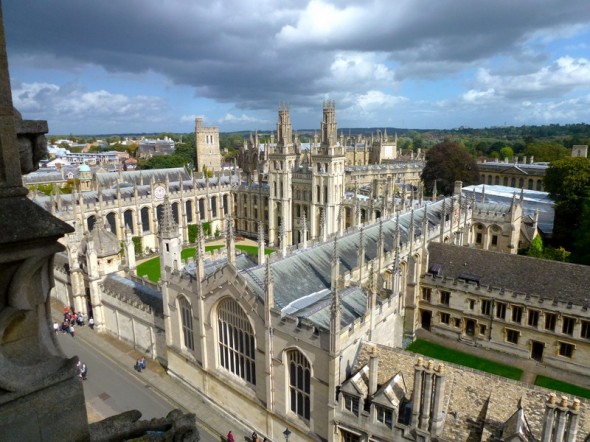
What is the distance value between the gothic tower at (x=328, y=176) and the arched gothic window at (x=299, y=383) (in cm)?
3105

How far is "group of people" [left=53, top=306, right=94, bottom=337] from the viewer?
30.9 meters

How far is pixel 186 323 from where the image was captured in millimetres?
23797

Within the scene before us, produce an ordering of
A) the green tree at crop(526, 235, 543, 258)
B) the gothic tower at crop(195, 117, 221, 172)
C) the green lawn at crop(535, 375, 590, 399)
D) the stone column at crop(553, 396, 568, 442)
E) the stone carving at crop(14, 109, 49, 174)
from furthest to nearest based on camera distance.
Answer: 1. the gothic tower at crop(195, 117, 221, 172)
2. the green tree at crop(526, 235, 543, 258)
3. the green lawn at crop(535, 375, 590, 399)
4. the stone column at crop(553, 396, 568, 442)
5. the stone carving at crop(14, 109, 49, 174)

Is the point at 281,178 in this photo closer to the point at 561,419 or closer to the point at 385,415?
the point at 385,415

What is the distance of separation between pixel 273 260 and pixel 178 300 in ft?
19.5

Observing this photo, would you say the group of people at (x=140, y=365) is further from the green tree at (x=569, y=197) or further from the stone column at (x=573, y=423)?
the green tree at (x=569, y=197)

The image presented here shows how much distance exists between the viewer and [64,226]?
11.2ft

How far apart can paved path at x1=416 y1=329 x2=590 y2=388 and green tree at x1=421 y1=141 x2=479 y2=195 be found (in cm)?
4302

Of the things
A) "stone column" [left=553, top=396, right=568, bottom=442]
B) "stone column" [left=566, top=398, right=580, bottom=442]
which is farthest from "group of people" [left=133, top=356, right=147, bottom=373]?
"stone column" [left=566, top=398, right=580, bottom=442]

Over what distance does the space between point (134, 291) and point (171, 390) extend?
7916 mm

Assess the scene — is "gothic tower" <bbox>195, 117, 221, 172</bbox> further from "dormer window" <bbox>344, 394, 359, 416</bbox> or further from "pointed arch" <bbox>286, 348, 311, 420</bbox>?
"dormer window" <bbox>344, 394, 359, 416</bbox>

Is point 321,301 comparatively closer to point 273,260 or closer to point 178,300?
point 273,260

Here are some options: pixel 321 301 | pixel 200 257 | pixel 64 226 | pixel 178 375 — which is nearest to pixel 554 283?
pixel 321 301

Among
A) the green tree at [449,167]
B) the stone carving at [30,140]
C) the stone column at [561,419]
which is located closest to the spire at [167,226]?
the stone column at [561,419]
